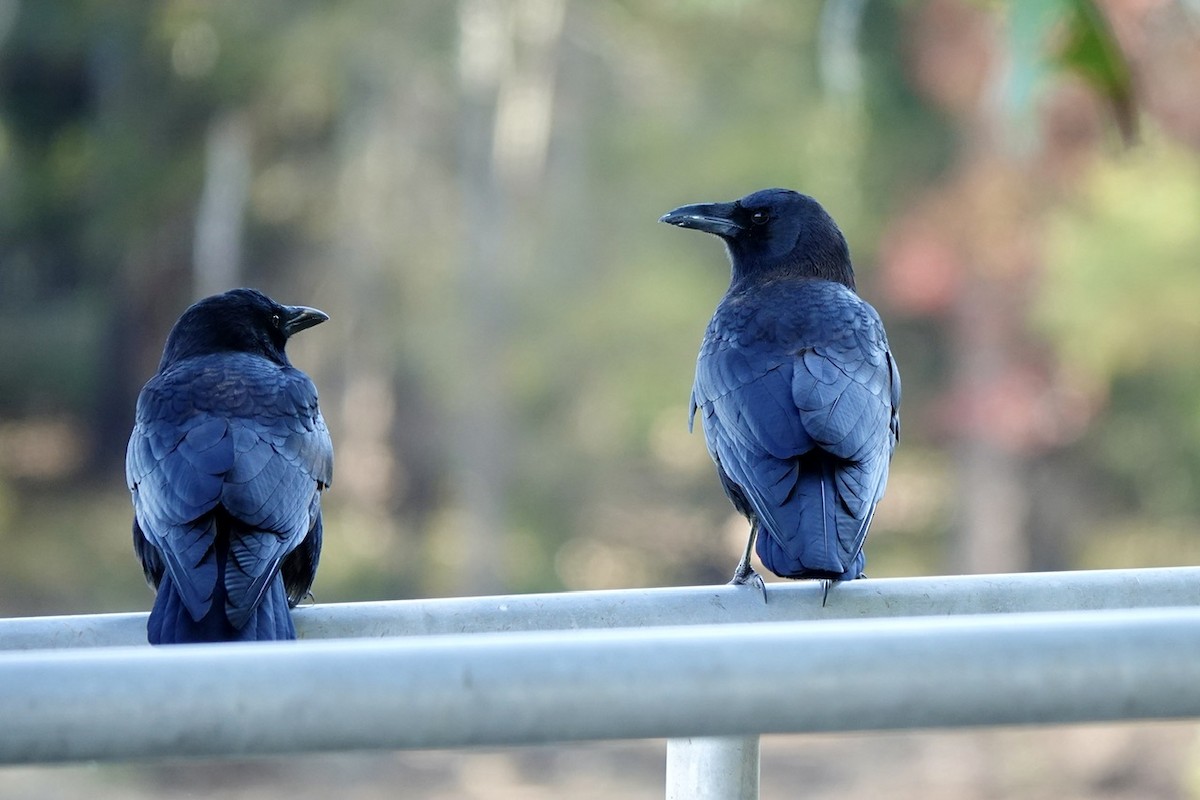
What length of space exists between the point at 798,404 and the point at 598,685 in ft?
8.75

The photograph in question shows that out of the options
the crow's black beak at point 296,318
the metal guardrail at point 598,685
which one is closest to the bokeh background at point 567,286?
the crow's black beak at point 296,318

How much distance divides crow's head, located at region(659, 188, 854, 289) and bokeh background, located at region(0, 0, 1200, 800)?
8.06 metres

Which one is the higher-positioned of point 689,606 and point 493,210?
point 493,210

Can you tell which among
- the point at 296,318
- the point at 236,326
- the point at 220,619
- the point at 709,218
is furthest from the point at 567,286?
the point at 220,619

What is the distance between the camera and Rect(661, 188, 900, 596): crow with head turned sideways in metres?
3.58

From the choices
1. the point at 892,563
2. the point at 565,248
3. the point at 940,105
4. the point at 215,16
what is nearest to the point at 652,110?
the point at 565,248

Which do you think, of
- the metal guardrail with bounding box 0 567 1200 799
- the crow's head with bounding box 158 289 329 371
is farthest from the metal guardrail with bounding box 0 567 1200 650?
the crow's head with bounding box 158 289 329 371

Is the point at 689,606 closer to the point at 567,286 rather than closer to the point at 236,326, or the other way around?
the point at 236,326

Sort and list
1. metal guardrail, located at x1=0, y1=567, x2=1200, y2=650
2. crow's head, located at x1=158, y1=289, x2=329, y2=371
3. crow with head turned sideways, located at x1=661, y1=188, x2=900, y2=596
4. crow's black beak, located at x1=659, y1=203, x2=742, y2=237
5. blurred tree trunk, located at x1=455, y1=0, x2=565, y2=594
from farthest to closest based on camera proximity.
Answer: blurred tree trunk, located at x1=455, y1=0, x2=565, y2=594 < crow's black beak, located at x1=659, y1=203, x2=742, y2=237 < crow's head, located at x1=158, y1=289, x2=329, y2=371 < crow with head turned sideways, located at x1=661, y1=188, x2=900, y2=596 < metal guardrail, located at x1=0, y1=567, x2=1200, y2=650

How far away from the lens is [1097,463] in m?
16.4

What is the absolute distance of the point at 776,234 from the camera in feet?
16.1

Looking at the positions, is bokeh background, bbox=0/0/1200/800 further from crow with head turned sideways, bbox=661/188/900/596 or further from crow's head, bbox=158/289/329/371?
crow's head, bbox=158/289/329/371

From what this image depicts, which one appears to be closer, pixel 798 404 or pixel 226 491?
pixel 226 491

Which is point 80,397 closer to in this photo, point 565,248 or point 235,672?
point 565,248
